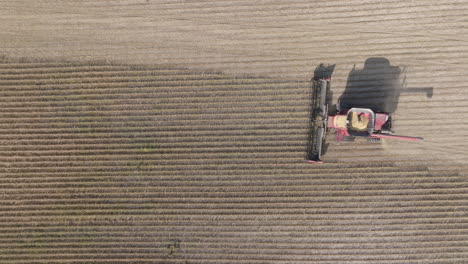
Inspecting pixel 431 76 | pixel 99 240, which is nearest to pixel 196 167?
pixel 99 240

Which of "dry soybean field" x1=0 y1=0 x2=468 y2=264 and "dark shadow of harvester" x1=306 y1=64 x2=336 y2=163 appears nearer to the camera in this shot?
"dark shadow of harvester" x1=306 y1=64 x2=336 y2=163

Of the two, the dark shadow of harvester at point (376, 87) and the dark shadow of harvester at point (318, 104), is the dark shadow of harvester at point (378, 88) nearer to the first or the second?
the dark shadow of harvester at point (376, 87)

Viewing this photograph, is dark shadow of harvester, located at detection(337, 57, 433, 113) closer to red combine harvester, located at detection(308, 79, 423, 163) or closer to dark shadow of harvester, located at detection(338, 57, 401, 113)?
dark shadow of harvester, located at detection(338, 57, 401, 113)

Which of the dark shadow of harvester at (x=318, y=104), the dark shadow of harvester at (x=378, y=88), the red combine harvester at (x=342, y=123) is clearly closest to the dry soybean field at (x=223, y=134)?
the dark shadow of harvester at (x=378, y=88)

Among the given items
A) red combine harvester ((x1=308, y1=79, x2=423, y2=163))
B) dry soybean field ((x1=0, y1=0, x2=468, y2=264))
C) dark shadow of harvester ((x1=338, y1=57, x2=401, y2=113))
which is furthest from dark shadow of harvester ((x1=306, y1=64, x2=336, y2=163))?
dark shadow of harvester ((x1=338, y1=57, x2=401, y2=113))

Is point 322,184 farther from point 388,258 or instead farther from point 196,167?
point 196,167

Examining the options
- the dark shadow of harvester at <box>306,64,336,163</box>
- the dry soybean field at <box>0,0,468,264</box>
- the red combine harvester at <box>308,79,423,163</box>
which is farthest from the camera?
the dry soybean field at <box>0,0,468,264</box>

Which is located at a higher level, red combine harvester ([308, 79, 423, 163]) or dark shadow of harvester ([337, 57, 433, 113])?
dark shadow of harvester ([337, 57, 433, 113])
